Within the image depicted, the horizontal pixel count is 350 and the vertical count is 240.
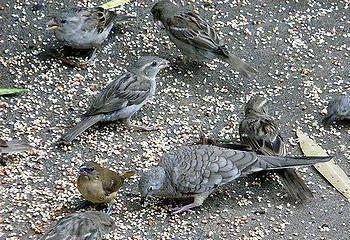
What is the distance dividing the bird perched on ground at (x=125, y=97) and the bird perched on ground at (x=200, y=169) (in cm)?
105

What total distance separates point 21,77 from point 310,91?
3.12 m

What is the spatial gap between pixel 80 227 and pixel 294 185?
7.03ft

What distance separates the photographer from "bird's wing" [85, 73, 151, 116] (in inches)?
357

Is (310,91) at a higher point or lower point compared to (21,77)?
higher

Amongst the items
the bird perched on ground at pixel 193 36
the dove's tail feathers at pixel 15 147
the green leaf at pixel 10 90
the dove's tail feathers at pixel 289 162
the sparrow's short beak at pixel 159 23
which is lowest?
the green leaf at pixel 10 90

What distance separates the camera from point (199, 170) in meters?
8.07

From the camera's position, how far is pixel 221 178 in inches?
317

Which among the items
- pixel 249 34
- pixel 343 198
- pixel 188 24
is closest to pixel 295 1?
pixel 249 34

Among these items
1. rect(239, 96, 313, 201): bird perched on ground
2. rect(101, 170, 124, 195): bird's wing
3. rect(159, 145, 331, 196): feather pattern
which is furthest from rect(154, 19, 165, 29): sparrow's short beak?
rect(101, 170, 124, 195): bird's wing

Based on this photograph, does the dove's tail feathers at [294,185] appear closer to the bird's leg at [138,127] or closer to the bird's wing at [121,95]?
the bird's leg at [138,127]

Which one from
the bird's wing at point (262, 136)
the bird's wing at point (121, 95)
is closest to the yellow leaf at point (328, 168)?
the bird's wing at point (262, 136)

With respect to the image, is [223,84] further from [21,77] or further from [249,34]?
[21,77]

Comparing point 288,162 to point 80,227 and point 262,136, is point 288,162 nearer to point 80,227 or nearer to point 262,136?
point 262,136

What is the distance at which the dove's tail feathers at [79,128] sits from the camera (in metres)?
8.75
